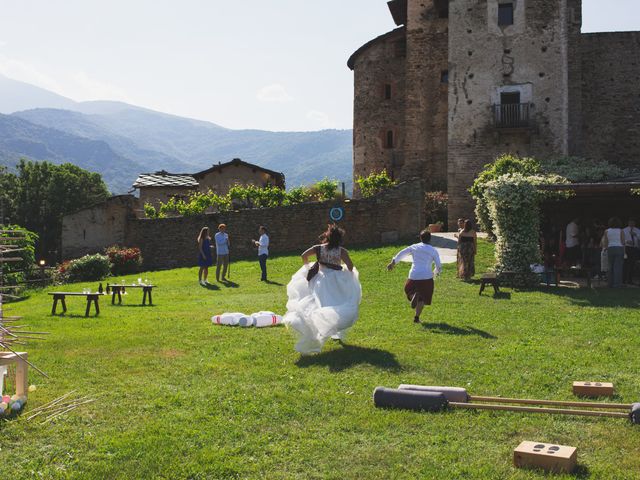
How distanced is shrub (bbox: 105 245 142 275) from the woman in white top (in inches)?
742

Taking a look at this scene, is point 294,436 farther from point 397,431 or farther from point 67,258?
point 67,258

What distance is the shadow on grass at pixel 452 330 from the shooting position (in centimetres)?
1069

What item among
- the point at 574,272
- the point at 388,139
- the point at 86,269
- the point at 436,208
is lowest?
the point at 86,269

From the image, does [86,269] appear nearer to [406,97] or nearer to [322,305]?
[322,305]

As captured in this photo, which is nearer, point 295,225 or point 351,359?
point 351,359

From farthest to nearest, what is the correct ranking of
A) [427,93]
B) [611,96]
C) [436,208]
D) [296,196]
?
[427,93] → [611,96] → [436,208] → [296,196]

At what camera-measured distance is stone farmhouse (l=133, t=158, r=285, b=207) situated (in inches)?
1699

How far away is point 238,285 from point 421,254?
9193mm

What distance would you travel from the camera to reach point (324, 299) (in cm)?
968

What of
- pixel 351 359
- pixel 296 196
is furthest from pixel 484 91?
pixel 351 359

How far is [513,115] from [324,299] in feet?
78.0

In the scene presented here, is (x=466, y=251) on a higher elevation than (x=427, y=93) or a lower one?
lower

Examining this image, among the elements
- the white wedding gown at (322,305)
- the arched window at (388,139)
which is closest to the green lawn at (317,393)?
the white wedding gown at (322,305)

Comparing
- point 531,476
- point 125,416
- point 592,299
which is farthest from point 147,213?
point 531,476
